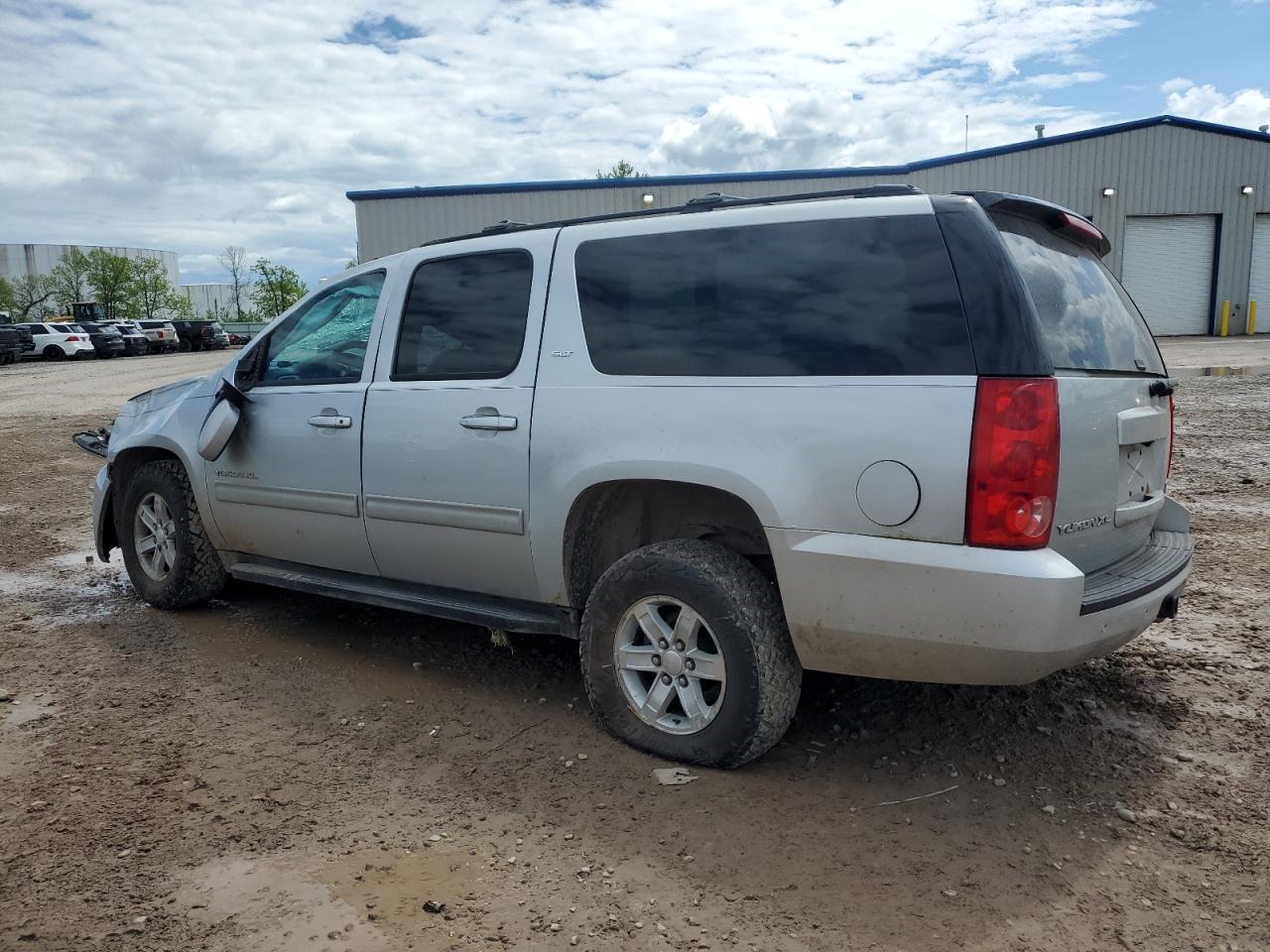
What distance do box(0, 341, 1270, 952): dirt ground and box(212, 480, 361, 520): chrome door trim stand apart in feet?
2.34

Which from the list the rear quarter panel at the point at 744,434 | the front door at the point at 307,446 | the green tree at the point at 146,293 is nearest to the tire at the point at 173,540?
the front door at the point at 307,446

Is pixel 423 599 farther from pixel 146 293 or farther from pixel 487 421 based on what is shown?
pixel 146 293

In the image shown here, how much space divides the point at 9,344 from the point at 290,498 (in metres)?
36.6

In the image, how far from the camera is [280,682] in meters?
4.37

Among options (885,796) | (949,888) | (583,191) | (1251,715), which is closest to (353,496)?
(885,796)

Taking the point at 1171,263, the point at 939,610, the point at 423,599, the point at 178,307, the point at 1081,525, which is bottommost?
the point at 423,599

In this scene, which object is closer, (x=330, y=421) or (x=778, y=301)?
(x=778, y=301)

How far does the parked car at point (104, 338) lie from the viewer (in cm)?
3981

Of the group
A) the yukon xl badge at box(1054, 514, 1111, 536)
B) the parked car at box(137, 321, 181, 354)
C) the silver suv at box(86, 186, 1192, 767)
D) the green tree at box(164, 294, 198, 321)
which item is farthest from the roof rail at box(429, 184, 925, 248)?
the green tree at box(164, 294, 198, 321)

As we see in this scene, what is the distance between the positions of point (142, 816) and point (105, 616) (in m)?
2.57

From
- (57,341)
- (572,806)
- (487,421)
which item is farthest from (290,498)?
(57,341)

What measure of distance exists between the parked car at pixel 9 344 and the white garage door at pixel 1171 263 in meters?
36.5

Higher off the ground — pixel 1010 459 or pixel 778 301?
pixel 778 301

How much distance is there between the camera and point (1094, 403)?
3.04m
